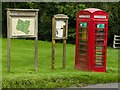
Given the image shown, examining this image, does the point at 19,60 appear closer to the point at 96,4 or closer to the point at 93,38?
the point at 93,38

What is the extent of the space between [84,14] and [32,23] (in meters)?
1.54

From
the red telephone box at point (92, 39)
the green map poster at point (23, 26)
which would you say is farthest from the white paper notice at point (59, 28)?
the green map poster at point (23, 26)

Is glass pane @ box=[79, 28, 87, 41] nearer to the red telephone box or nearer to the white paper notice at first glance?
the red telephone box

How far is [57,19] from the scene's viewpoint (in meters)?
10.3

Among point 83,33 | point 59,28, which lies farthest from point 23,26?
point 83,33

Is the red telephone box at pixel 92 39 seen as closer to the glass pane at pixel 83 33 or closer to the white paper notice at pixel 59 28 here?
the glass pane at pixel 83 33

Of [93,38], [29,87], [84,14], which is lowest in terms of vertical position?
[29,87]

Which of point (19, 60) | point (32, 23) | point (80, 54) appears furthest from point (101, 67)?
point (19, 60)

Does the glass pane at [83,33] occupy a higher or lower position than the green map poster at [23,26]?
lower

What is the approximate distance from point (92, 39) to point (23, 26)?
6.45 feet

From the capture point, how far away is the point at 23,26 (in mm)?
9438

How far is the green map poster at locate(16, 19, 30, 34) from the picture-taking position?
9391 mm

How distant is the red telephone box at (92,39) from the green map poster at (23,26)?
1.68 meters

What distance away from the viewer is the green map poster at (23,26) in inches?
370
